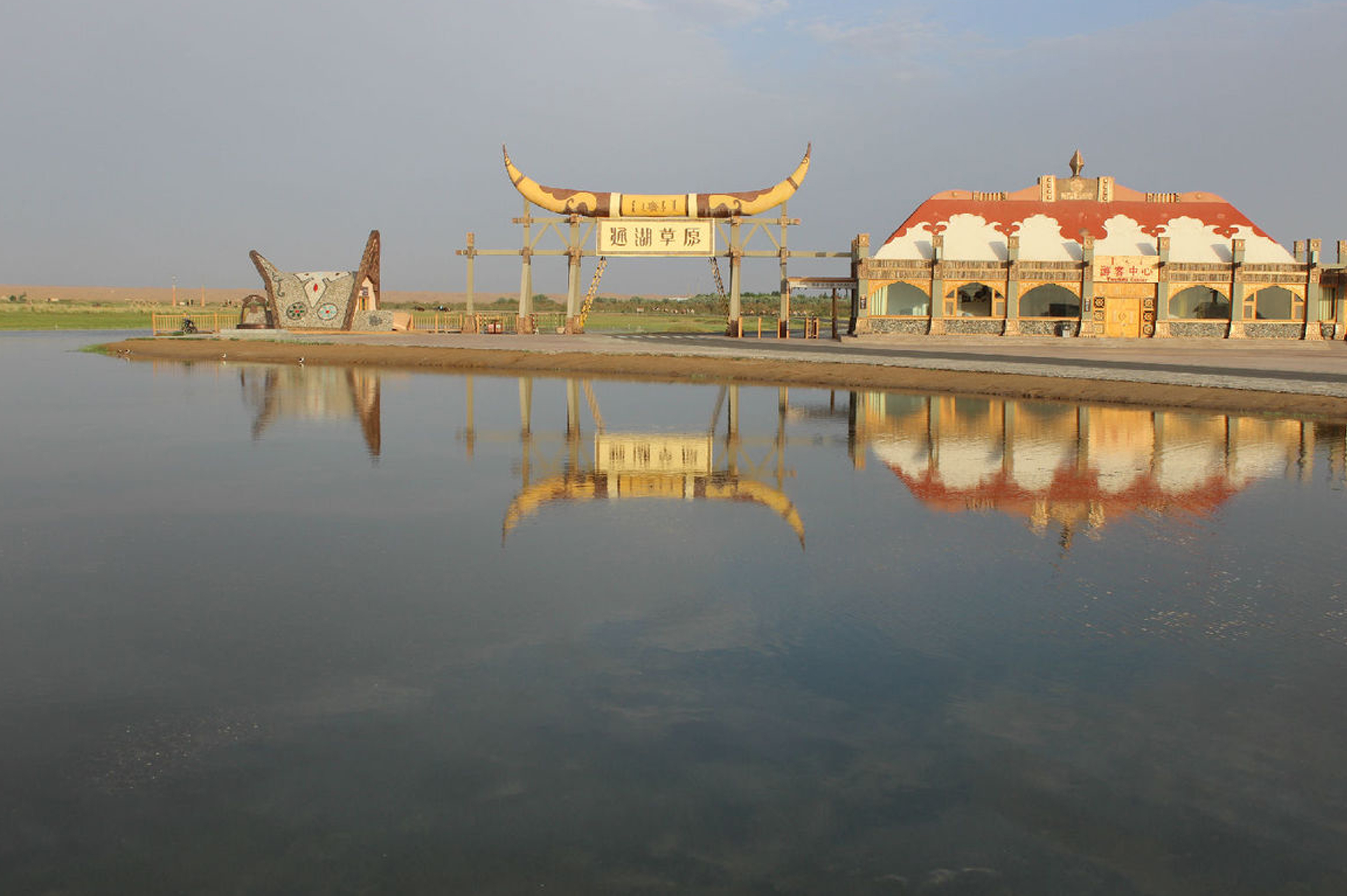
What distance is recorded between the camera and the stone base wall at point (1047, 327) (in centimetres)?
4222

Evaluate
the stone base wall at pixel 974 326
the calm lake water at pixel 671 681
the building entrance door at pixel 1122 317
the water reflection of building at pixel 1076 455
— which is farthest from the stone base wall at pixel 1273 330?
the calm lake water at pixel 671 681

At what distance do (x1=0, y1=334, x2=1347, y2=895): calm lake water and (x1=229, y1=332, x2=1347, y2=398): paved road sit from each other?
13.3m

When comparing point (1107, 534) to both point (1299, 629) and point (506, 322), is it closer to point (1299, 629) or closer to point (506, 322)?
point (1299, 629)

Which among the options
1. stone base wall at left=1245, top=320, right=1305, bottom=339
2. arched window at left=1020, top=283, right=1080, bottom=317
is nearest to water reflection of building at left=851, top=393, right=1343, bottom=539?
arched window at left=1020, top=283, right=1080, bottom=317

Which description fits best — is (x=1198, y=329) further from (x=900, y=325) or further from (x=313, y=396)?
(x=313, y=396)

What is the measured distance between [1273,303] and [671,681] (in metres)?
44.0

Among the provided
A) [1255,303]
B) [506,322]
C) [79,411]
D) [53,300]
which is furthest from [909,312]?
[53,300]

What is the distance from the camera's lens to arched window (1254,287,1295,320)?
139 ft

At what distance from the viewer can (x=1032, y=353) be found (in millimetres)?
35906

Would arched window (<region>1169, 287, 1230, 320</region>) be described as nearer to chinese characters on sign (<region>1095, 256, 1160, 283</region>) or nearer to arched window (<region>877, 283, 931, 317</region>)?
chinese characters on sign (<region>1095, 256, 1160, 283</region>)

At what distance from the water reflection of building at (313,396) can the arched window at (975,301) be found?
2373cm

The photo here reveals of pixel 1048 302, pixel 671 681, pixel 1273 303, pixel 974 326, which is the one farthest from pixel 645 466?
Result: pixel 1273 303

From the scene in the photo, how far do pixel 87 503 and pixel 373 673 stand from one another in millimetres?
6879

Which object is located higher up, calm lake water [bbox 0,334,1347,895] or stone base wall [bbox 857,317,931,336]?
stone base wall [bbox 857,317,931,336]
